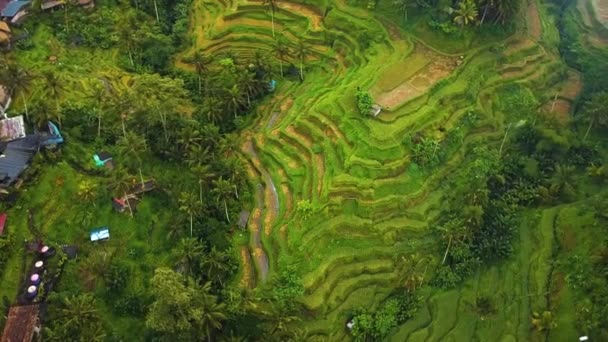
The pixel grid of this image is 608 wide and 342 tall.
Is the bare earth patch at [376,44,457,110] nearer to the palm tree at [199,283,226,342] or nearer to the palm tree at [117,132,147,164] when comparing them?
the palm tree at [117,132,147,164]

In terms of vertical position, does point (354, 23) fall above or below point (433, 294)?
above

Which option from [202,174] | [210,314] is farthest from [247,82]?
[210,314]

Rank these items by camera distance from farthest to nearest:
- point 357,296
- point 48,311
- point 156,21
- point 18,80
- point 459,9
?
point 156,21
point 459,9
point 18,80
point 357,296
point 48,311

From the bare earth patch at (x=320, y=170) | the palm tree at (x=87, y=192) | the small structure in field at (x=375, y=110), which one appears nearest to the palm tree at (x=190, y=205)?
the palm tree at (x=87, y=192)

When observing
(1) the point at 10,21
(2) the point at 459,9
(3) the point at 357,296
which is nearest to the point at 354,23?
(2) the point at 459,9

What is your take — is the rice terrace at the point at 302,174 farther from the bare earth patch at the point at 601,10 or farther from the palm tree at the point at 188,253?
the bare earth patch at the point at 601,10

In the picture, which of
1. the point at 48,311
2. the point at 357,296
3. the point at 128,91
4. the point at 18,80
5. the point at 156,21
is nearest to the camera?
the point at 48,311

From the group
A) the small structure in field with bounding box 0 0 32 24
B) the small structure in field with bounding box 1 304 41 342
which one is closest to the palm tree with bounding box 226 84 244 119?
the small structure in field with bounding box 1 304 41 342

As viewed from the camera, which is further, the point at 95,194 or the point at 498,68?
the point at 498,68

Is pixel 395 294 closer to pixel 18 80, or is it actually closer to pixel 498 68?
pixel 498 68
